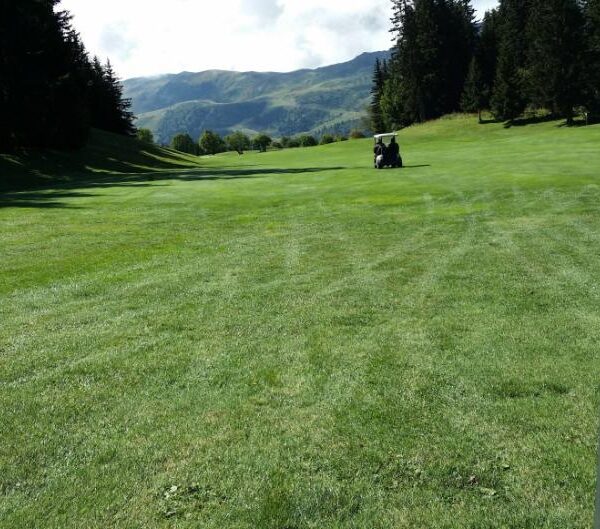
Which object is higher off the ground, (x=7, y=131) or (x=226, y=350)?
(x=7, y=131)

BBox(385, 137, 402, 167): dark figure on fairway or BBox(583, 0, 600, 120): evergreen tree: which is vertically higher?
BBox(583, 0, 600, 120): evergreen tree

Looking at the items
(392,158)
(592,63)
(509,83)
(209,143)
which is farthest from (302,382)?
(209,143)

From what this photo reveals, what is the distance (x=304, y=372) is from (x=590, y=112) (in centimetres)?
7626

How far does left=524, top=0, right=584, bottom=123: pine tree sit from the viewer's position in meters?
70.7

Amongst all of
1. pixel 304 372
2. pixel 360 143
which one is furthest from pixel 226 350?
pixel 360 143

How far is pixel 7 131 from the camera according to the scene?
41000 millimetres

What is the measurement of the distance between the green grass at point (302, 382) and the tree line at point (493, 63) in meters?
67.4

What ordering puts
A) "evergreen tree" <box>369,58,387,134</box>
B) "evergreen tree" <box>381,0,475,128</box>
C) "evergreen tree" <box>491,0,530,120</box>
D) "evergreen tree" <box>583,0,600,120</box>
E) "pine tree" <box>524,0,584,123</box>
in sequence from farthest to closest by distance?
"evergreen tree" <box>369,58,387,134</box> → "evergreen tree" <box>381,0,475,128</box> → "evergreen tree" <box>491,0,530,120</box> → "pine tree" <box>524,0,584,123</box> → "evergreen tree" <box>583,0,600,120</box>

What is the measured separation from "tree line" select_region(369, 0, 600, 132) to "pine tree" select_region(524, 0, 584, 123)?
120 millimetres

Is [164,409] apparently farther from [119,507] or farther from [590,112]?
[590,112]

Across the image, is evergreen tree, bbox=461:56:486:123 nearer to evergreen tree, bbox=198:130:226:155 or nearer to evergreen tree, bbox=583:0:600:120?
evergreen tree, bbox=583:0:600:120

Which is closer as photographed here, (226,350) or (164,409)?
(164,409)

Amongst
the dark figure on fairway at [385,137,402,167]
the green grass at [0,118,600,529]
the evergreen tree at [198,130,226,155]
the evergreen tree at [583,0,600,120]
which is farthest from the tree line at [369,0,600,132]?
the green grass at [0,118,600,529]

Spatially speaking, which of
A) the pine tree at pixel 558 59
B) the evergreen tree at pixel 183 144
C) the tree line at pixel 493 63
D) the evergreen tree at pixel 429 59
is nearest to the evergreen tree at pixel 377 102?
the tree line at pixel 493 63
